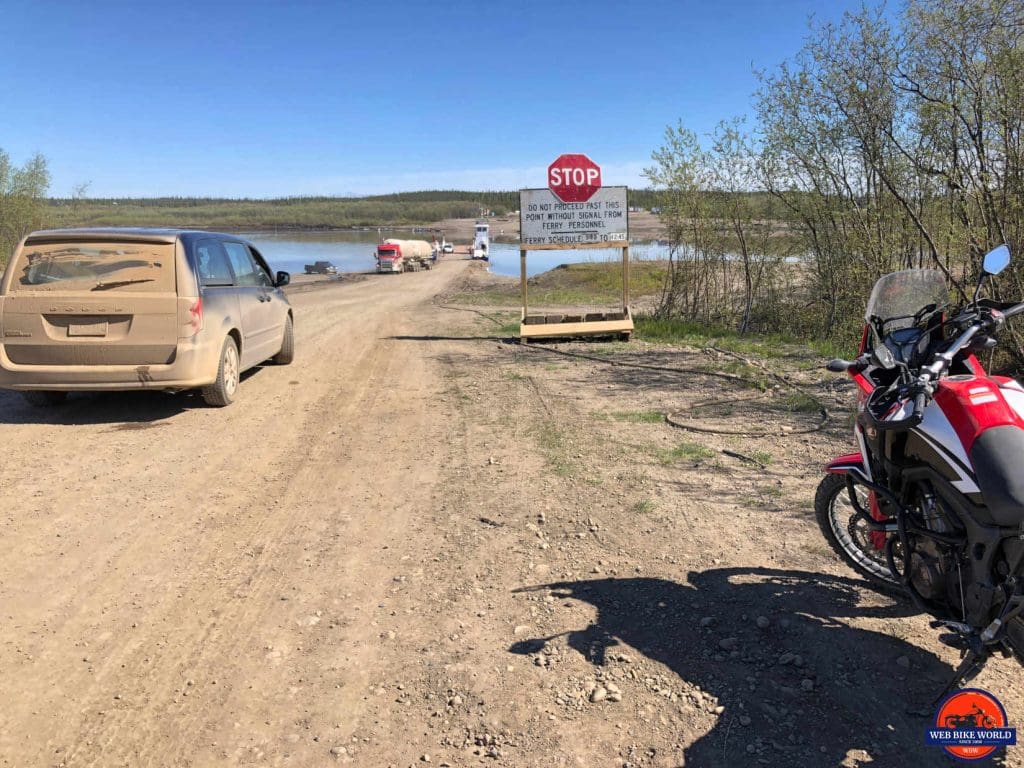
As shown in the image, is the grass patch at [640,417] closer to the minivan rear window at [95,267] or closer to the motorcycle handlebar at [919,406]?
the motorcycle handlebar at [919,406]

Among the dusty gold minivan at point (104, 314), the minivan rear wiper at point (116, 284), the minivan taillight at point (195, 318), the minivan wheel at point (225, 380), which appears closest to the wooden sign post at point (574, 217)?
the minivan wheel at point (225, 380)

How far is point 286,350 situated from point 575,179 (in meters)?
6.49

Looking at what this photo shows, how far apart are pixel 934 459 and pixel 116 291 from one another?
22.5 feet

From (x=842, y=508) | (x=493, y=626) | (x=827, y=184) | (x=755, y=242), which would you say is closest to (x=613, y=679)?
(x=493, y=626)

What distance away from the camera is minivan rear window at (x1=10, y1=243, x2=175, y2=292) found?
7.02m

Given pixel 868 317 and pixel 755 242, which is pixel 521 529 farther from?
pixel 755 242

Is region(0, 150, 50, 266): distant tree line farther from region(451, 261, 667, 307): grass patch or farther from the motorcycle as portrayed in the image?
the motorcycle

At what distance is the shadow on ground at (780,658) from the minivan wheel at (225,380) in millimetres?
5056

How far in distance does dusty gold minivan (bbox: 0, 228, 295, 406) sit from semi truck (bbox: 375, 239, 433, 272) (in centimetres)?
5039

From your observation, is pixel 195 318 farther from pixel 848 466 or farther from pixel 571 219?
pixel 571 219

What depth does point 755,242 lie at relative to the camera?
53.6 feet

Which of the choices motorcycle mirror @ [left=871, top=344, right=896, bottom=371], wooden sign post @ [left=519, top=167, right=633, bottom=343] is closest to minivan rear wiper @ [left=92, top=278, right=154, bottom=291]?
motorcycle mirror @ [left=871, top=344, right=896, bottom=371]

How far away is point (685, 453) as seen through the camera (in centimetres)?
626

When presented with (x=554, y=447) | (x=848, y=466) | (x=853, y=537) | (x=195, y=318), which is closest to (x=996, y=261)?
(x=848, y=466)
